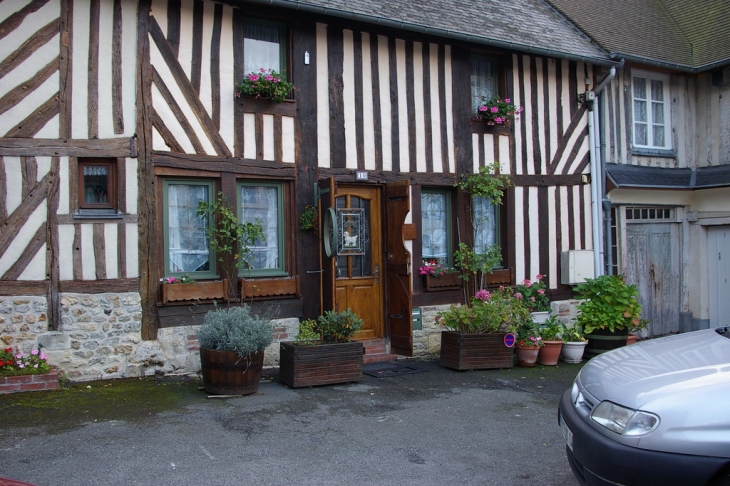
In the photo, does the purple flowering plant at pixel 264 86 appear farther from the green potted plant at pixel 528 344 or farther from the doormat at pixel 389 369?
the green potted plant at pixel 528 344

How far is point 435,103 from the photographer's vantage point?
31.5 ft

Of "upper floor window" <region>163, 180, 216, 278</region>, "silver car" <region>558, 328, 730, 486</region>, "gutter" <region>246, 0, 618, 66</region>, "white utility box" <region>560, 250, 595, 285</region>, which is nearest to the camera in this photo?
"silver car" <region>558, 328, 730, 486</region>

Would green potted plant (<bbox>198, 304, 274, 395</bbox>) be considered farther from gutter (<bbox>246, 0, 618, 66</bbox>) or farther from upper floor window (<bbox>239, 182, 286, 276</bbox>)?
gutter (<bbox>246, 0, 618, 66</bbox>)

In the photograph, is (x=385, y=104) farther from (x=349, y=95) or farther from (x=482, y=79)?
(x=482, y=79)

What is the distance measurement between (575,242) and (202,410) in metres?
6.82

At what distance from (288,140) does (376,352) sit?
9.93 ft

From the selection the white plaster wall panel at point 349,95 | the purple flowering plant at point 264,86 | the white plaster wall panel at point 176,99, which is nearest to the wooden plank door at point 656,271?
the white plaster wall panel at point 349,95

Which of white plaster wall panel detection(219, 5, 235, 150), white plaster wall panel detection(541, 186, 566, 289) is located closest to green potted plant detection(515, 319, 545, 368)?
white plaster wall panel detection(541, 186, 566, 289)

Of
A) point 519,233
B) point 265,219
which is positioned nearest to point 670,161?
point 519,233

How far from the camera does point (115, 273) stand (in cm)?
742

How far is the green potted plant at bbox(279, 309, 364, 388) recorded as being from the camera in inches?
283

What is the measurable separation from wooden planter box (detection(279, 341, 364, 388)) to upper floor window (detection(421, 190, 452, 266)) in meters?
2.64

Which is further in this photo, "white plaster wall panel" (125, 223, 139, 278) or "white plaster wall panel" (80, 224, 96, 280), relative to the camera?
"white plaster wall panel" (125, 223, 139, 278)

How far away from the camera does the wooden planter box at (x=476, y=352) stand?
8.41 m
